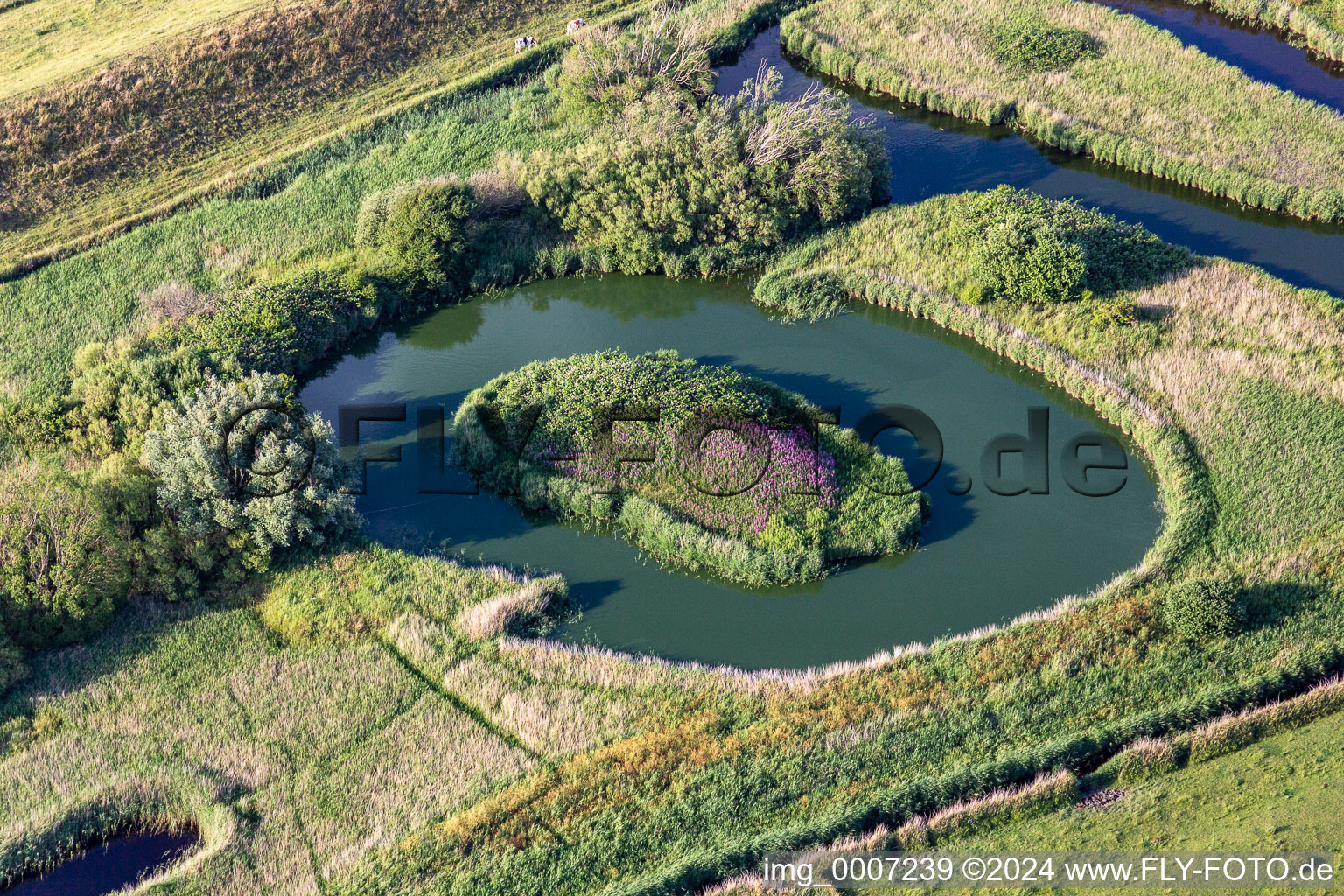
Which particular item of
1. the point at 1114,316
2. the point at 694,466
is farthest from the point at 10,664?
the point at 1114,316

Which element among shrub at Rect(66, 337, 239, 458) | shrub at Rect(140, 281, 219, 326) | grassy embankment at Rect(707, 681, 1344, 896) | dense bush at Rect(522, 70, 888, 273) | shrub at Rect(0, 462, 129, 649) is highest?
dense bush at Rect(522, 70, 888, 273)

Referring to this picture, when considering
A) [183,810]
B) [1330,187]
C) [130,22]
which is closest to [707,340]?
[183,810]

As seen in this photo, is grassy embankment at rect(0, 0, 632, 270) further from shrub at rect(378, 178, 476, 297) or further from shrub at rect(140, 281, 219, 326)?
shrub at rect(378, 178, 476, 297)

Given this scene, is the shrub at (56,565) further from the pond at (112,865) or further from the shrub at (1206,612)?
the shrub at (1206,612)

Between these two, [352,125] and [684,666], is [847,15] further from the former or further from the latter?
[684,666]

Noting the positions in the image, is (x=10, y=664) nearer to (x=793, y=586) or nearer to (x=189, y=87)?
(x=793, y=586)

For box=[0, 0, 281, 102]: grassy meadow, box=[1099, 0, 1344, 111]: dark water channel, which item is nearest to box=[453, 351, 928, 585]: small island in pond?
box=[0, 0, 281, 102]: grassy meadow

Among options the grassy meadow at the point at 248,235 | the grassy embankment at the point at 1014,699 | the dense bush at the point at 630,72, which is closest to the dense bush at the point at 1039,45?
the dense bush at the point at 630,72
